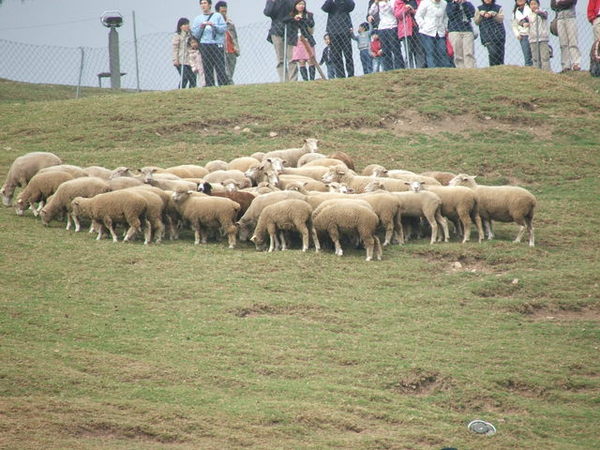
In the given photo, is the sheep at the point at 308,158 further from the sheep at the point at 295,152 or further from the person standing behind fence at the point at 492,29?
the person standing behind fence at the point at 492,29

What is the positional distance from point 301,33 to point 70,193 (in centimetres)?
1460

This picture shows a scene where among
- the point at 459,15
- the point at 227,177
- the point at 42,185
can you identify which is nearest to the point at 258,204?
the point at 227,177

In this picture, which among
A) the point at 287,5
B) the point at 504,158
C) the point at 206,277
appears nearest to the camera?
the point at 206,277

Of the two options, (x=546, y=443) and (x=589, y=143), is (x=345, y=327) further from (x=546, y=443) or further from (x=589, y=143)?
(x=589, y=143)

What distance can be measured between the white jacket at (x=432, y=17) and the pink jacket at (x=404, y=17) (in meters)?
0.25

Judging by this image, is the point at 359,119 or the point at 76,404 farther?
the point at 359,119

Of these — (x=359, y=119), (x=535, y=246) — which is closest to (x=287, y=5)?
(x=359, y=119)

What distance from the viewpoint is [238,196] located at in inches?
858

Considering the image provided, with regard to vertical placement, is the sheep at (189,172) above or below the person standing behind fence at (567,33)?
below

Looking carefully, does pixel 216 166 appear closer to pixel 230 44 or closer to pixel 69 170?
pixel 69 170

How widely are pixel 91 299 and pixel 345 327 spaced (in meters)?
3.94

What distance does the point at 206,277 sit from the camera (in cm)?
1925

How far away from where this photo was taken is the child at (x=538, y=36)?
35469mm

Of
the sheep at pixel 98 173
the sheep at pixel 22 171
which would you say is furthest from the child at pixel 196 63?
the sheep at pixel 98 173
